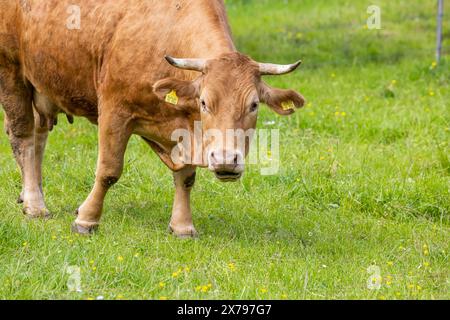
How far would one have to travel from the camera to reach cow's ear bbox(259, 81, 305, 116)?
7.34 metres

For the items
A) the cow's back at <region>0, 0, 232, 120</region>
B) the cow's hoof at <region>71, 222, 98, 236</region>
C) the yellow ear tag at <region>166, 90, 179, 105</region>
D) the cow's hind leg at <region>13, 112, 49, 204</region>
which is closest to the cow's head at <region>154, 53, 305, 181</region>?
the yellow ear tag at <region>166, 90, 179, 105</region>

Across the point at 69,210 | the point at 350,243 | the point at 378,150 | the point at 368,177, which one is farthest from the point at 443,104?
the point at 69,210

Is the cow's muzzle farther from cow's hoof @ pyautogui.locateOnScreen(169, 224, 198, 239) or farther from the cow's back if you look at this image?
cow's hoof @ pyautogui.locateOnScreen(169, 224, 198, 239)

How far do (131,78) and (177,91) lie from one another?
488 mm

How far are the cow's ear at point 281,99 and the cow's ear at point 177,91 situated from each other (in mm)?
528

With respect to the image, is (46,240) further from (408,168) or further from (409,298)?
(408,168)

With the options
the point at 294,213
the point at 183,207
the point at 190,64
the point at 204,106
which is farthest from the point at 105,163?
the point at 294,213

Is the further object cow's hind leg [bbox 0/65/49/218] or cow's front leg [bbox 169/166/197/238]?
cow's hind leg [bbox 0/65/49/218]

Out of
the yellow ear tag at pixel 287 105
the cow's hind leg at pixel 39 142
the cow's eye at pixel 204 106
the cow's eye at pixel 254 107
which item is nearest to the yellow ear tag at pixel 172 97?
the cow's eye at pixel 204 106

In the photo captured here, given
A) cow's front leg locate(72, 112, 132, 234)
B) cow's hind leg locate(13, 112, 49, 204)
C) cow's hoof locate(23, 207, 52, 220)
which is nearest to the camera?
cow's front leg locate(72, 112, 132, 234)

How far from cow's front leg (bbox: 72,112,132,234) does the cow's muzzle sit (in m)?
1.10

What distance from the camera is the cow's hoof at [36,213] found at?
8.20 m

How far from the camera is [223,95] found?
22.7ft

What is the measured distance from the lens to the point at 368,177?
9.12 m
